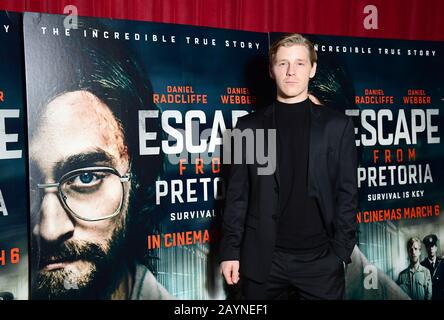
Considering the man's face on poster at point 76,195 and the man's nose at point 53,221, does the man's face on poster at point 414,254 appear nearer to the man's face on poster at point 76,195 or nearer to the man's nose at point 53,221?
the man's face on poster at point 76,195

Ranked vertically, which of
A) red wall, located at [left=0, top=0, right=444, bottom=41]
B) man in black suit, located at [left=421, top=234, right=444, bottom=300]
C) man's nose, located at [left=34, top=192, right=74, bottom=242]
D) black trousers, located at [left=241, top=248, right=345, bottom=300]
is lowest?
man in black suit, located at [left=421, top=234, right=444, bottom=300]

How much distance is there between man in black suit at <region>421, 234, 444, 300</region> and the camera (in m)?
2.91

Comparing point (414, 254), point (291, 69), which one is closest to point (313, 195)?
point (291, 69)

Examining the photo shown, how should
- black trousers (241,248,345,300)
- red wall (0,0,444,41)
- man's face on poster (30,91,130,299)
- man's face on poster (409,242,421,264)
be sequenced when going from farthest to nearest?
man's face on poster (409,242,421,264) → red wall (0,0,444,41) → man's face on poster (30,91,130,299) → black trousers (241,248,345,300)

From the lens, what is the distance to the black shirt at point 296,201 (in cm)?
194

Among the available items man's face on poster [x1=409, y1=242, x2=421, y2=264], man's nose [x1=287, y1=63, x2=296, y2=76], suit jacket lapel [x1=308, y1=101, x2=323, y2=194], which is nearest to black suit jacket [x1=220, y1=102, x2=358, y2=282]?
suit jacket lapel [x1=308, y1=101, x2=323, y2=194]

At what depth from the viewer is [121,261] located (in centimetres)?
227

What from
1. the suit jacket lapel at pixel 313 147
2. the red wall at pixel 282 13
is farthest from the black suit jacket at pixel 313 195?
the red wall at pixel 282 13

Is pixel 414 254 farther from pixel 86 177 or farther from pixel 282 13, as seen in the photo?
pixel 86 177

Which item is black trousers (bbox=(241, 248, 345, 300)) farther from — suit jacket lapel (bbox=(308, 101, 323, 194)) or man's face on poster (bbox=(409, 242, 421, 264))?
man's face on poster (bbox=(409, 242, 421, 264))

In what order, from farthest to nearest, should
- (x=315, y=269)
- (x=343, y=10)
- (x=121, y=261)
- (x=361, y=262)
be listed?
(x=343, y=10)
(x=361, y=262)
(x=121, y=261)
(x=315, y=269)

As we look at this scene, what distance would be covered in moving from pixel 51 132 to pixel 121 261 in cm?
57
